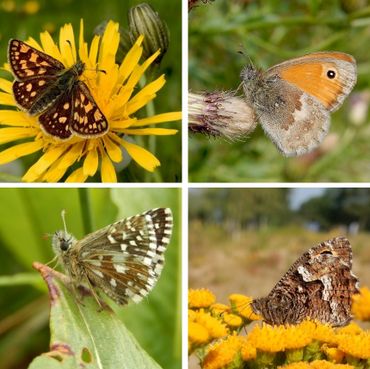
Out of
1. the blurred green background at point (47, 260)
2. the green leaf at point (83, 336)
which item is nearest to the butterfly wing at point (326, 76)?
the blurred green background at point (47, 260)

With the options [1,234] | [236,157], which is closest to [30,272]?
[1,234]

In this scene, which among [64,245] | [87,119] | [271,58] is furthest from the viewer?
[271,58]

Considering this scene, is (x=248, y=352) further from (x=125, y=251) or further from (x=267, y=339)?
(x=125, y=251)

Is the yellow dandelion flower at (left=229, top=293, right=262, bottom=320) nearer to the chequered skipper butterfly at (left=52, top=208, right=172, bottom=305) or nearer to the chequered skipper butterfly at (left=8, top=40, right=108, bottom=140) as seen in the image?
the chequered skipper butterfly at (left=52, top=208, right=172, bottom=305)

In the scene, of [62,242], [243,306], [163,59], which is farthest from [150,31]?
[243,306]

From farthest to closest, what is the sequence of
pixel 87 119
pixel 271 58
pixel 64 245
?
pixel 271 58
pixel 64 245
pixel 87 119

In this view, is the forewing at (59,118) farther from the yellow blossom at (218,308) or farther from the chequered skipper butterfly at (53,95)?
the yellow blossom at (218,308)
